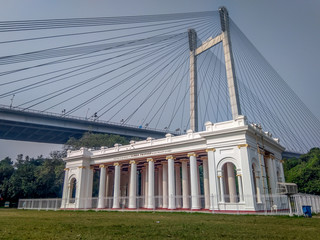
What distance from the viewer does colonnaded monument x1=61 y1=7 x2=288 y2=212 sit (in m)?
24.6

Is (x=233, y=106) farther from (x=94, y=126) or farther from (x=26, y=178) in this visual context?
(x=94, y=126)

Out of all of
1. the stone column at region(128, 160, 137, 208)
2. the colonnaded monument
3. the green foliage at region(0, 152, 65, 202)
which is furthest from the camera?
the green foliage at region(0, 152, 65, 202)

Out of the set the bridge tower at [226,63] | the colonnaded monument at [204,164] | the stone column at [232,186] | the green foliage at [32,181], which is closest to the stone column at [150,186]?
the colonnaded monument at [204,164]

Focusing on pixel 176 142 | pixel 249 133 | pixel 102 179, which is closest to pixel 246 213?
pixel 249 133

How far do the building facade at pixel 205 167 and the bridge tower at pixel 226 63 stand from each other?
145 inches

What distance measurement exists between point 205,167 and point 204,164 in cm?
42

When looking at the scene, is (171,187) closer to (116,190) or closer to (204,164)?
(204,164)

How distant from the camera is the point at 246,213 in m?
22.1

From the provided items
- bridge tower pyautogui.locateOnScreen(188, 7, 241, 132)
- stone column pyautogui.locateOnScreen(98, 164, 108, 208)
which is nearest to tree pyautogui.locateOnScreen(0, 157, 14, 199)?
stone column pyautogui.locateOnScreen(98, 164, 108, 208)

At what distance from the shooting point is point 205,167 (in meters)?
31.0

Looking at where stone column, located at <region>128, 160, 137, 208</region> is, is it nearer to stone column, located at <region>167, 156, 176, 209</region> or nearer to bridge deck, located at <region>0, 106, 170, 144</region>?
stone column, located at <region>167, 156, 176, 209</region>

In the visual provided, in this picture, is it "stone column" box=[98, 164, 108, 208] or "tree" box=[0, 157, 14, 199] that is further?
"tree" box=[0, 157, 14, 199]

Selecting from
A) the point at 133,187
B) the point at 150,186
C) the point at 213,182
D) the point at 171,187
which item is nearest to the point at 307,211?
the point at 213,182

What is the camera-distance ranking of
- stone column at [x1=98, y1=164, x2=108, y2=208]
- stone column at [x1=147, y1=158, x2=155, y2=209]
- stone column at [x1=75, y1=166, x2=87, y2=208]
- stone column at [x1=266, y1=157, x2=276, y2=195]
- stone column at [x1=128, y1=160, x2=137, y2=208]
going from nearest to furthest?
1. stone column at [x1=266, y1=157, x2=276, y2=195]
2. stone column at [x1=147, y1=158, x2=155, y2=209]
3. stone column at [x1=128, y1=160, x2=137, y2=208]
4. stone column at [x1=98, y1=164, x2=108, y2=208]
5. stone column at [x1=75, y1=166, x2=87, y2=208]
